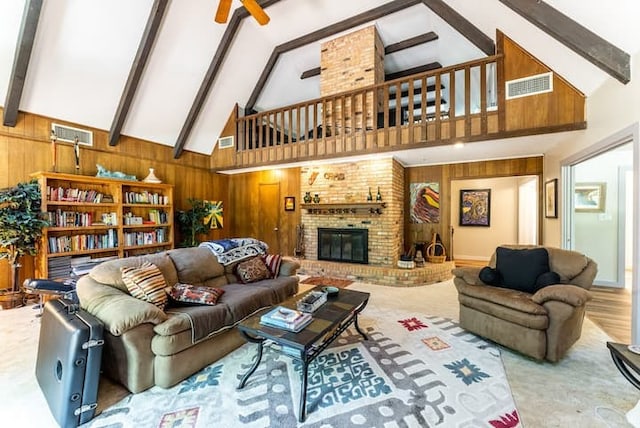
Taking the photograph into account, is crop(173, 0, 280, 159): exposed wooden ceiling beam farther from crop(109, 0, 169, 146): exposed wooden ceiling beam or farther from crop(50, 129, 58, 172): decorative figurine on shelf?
crop(50, 129, 58, 172): decorative figurine on shelf

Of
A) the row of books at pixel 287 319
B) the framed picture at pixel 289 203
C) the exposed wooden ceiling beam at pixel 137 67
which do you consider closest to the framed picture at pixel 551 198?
the row of books at pixel 287 319

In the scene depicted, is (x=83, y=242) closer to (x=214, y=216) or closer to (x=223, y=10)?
(x=214, y=216)

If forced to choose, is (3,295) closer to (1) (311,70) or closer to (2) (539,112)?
(1) (311,70)

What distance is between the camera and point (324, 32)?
5207 mm

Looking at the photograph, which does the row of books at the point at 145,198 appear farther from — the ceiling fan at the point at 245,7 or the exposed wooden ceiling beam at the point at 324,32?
the ceiling fan at the point at 245,7

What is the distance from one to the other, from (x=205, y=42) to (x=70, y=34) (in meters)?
1.84

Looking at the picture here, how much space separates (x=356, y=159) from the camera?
5203 mm

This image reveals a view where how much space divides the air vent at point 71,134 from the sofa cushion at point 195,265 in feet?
10.9

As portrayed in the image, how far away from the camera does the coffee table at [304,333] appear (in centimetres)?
173

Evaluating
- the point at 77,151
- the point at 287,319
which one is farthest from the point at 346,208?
the point at 77,151

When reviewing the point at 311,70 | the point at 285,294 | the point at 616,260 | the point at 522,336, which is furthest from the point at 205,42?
the point at 616,260

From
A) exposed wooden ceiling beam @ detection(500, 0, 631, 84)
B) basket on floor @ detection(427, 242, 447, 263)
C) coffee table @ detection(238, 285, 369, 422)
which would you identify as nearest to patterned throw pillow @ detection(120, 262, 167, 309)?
coffee table @ detection(238, 285, 369, 422)

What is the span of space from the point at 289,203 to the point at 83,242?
12.5 feet

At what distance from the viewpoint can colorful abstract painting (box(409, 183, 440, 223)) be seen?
598 cm
